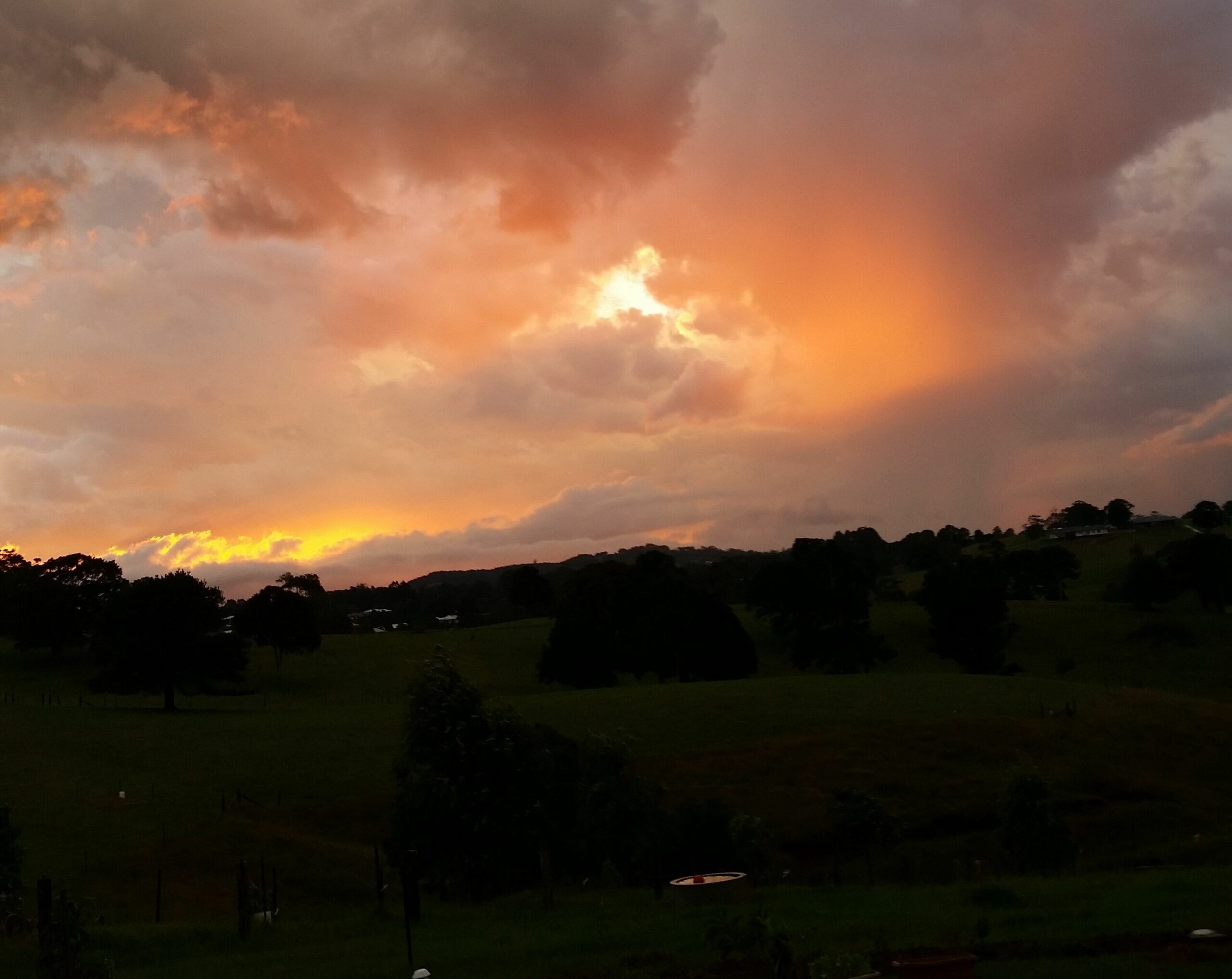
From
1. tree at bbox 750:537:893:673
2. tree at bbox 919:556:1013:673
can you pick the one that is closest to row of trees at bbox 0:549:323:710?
tree at bbox 750:537:893:673

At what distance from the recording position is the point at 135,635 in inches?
3334

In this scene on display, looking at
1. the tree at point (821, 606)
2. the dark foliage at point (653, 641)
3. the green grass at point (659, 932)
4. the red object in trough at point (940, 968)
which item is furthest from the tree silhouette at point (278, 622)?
the red object in trough at point (940, 968)

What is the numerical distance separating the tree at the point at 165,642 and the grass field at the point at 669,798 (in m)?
3.55

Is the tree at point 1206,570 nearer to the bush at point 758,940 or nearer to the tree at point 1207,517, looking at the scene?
Answer: the tree at point 1207,517

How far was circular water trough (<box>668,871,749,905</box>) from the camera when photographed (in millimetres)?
30219

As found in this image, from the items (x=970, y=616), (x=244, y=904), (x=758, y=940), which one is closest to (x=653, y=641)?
(x=970, y=616)

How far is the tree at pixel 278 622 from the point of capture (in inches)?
4003

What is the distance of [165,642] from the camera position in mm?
84812

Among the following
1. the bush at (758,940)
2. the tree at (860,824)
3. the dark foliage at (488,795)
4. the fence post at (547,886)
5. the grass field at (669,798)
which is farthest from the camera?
the tree at (860,824)

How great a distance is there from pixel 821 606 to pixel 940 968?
97.0 meters

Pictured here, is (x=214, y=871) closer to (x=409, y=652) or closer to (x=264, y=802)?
(x=264, y=802)

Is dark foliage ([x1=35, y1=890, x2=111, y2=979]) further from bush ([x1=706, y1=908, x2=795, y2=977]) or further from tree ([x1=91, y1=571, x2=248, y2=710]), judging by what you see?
tree ([x1=91, y1=571, x2=248, y2=710])

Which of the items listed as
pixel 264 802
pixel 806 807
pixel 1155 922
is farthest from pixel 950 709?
pixel 1155 922

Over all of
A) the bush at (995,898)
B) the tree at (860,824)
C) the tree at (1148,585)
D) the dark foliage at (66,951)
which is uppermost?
the tree at (1148,585)
